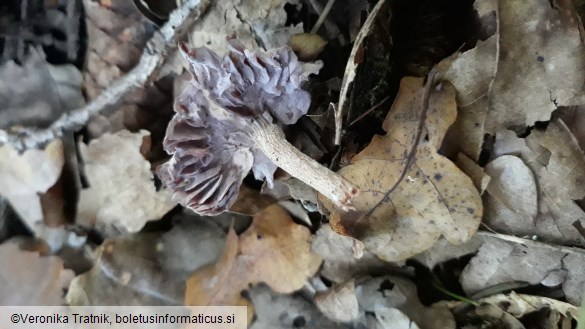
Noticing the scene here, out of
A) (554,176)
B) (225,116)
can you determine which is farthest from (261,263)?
(554,176)

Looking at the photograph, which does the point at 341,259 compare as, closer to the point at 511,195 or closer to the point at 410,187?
the point at 410,187

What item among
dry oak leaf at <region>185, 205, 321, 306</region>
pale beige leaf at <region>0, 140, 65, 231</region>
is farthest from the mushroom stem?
pale beige leaf at <region>0, 140, 65, 231</region>

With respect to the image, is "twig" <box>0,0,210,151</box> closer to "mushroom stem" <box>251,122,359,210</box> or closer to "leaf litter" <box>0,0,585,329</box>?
"leaf litter" <box>0,0,585,329</box>

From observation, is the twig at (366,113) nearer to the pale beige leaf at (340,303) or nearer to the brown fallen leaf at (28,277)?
the pale beige leaf at (340,303)

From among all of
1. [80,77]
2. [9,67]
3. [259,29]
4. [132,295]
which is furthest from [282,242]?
[9,67]

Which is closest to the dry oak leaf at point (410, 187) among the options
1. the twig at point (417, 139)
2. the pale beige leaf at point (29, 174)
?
the twig at point (417, 139)

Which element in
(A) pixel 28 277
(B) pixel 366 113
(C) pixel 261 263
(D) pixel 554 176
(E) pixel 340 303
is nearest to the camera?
(D) pixel 554 176
